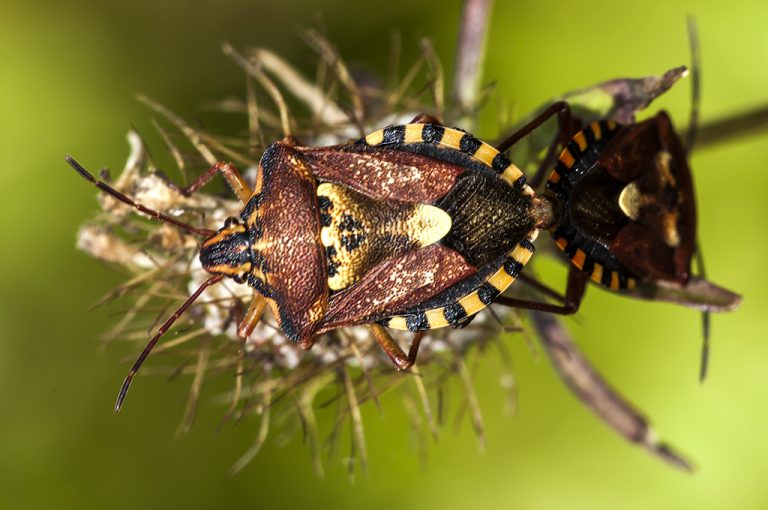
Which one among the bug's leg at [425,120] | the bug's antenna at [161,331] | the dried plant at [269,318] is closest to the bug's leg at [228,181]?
the dried plant at [269,318]

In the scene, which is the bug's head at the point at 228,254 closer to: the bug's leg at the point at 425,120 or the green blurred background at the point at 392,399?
the bug's leg at the point at 425,120

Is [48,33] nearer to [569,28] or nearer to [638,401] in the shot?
[569,28]

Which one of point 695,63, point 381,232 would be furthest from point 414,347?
point 695,63

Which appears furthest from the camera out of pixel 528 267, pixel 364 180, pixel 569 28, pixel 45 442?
pixel 569 28

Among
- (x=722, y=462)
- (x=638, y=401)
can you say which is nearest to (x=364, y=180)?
(x=638, y=401)

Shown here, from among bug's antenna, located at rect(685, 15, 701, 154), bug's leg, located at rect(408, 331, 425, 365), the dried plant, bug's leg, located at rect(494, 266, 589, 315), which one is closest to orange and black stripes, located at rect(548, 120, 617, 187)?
the dried plant

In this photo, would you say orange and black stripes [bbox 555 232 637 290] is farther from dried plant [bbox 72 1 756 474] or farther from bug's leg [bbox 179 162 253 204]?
bug's leg [bbox 179 162 253 204]

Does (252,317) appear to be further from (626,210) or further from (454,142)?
(626,210)

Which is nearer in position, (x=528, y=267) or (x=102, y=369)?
(x=528, y=267)
